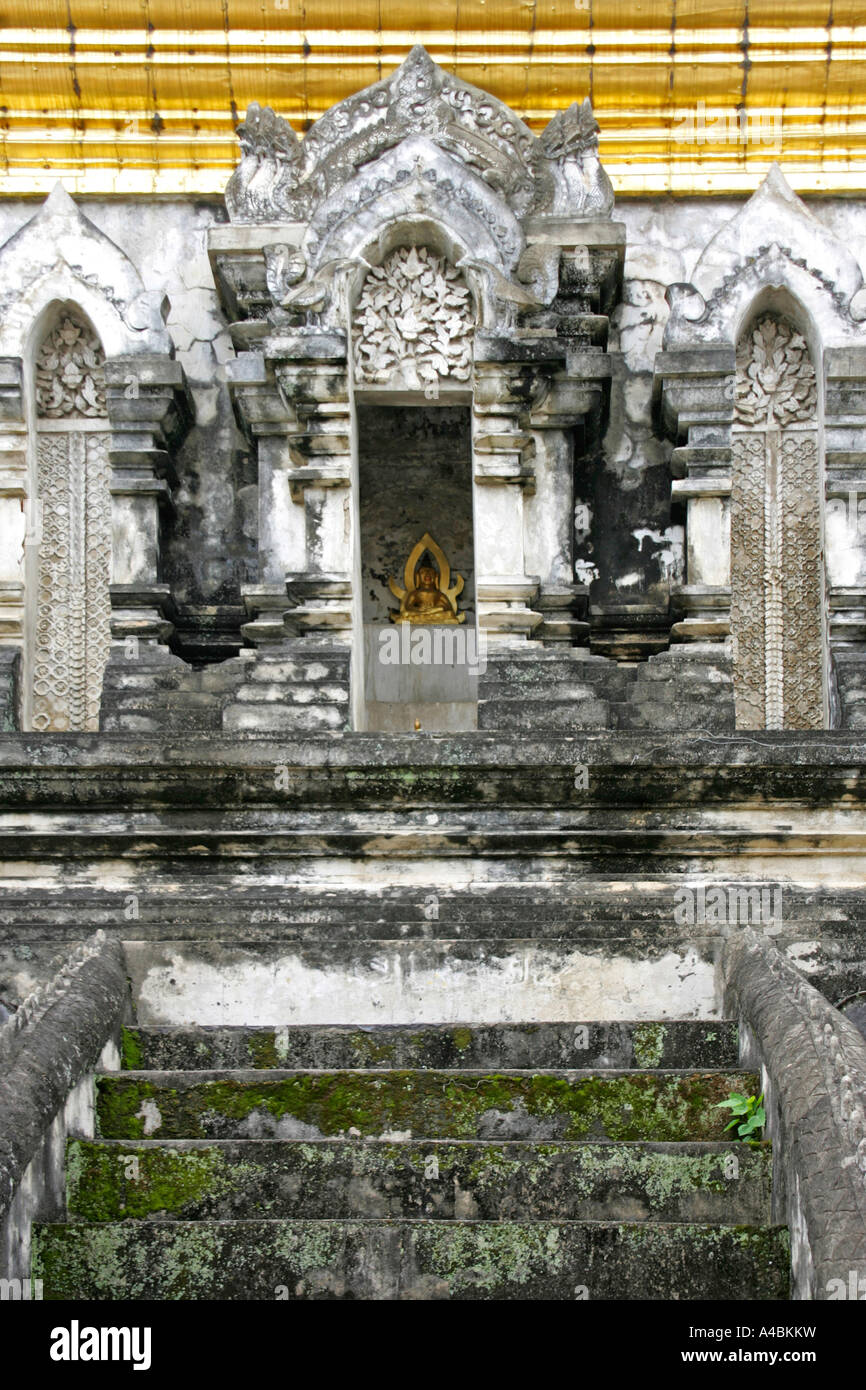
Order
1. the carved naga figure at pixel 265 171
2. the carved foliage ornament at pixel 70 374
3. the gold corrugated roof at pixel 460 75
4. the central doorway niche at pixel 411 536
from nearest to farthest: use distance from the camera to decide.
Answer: the carved naga figure at pixel 265 171 → the carved foliage ornament at pixel 70 374 → the gold corrugated roof at pixel 460 75 → the central doorway niche at pixel 411 536

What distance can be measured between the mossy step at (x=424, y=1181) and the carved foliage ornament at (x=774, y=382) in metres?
6.54

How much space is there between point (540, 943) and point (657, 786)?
1.42m

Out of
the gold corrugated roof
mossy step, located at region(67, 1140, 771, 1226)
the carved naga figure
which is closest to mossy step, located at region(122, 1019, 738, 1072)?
mossy step, located at region(67, 1140, 771, 1226)

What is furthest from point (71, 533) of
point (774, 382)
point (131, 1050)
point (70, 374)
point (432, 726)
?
point (131, 1050)

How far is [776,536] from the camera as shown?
434 inches

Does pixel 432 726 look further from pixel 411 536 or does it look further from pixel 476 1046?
pixel 476 1046

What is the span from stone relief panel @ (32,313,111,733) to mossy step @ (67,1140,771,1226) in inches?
218

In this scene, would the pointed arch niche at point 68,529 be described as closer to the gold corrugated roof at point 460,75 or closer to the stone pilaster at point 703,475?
the gold corrugated roof at point 460,75

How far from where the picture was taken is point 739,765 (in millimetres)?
8297

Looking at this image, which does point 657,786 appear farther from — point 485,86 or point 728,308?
point 485,86

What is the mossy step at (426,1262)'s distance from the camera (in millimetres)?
5125

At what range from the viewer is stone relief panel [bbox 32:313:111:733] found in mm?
10938

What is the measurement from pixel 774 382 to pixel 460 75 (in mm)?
2997

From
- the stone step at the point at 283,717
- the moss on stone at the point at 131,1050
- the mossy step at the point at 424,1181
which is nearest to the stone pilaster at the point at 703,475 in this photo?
the stone step at the point at 283,717
